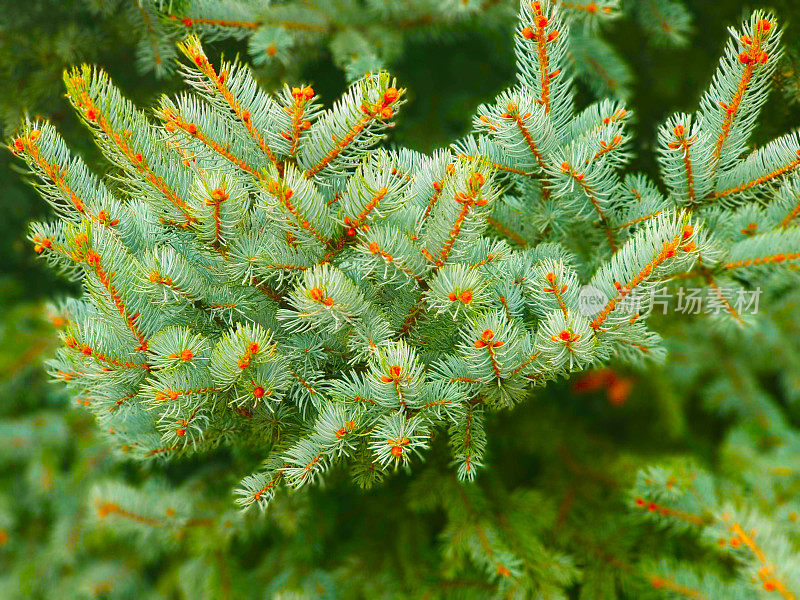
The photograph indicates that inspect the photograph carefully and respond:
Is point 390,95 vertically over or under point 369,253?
over

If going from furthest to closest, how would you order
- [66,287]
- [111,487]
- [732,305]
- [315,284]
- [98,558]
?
1. [98,558]
2. [66,287]
3. [111,487]
4. [732,305]
5. [315,284]

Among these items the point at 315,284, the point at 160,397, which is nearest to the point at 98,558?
the point at 160,397

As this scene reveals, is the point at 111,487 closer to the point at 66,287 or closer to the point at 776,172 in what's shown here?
the point at 66,287

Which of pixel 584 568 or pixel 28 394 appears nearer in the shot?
pixel 584 568

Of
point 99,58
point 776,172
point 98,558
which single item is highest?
point 99,58

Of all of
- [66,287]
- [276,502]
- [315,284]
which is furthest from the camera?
[66,287]

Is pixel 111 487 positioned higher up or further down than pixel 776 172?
further down
